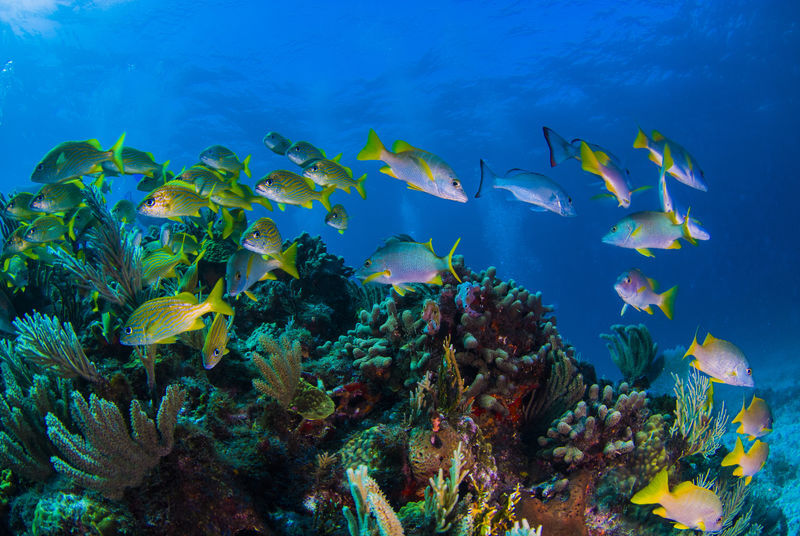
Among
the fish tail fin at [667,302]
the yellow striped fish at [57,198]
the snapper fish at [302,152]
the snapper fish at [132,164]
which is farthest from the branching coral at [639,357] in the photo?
the yellow striped fish at [57,198]

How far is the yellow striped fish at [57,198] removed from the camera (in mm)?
3893

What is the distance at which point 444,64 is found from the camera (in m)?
34.6

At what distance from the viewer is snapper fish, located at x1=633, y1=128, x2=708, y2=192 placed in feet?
12.0

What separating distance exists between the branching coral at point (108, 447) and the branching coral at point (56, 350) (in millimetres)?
782

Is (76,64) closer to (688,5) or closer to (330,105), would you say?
(330,105)

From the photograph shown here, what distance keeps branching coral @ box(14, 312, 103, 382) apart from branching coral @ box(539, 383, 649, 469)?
3718 mm

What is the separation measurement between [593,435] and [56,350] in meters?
4.31

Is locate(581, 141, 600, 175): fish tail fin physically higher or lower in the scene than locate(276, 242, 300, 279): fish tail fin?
higher

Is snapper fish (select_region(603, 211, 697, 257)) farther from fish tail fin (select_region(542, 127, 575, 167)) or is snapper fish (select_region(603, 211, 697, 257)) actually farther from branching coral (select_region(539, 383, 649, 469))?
branching coral (select_region(539, 383, 649, 469))

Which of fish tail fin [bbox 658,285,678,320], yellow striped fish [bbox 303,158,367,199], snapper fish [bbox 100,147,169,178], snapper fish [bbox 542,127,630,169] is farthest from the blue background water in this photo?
snapper fish [bbox 100,147,169,178]

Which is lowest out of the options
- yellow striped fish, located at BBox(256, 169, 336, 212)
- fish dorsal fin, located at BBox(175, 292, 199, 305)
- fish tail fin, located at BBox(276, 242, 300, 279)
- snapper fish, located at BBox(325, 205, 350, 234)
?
fish dorsal fin, located at BBox(175, 292, 199, 305)

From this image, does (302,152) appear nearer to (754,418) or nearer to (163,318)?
(163,318)

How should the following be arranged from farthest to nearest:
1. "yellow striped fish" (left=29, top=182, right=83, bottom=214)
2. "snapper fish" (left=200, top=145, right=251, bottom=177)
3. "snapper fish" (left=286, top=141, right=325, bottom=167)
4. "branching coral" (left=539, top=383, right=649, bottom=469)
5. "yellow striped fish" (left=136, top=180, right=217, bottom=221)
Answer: "snapper fish" (left=286, top=141, right=325, bottom=167)
"snapper fish" (left=200, top=145, right=251, bottom=177)
"yellow striped fish" (left=29, top=182, right=83, bottom=214)
"yellow striped fish" (left=136, top=180, right=217, bottom=221)
"branching coral" (left=539, top=383, right=649, bottom=469)

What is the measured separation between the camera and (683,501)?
2.74m
